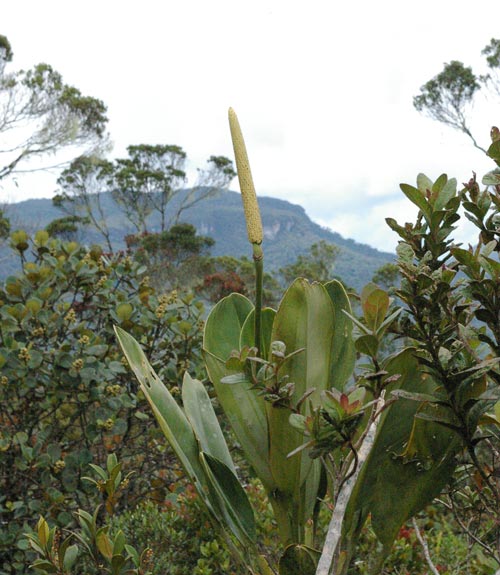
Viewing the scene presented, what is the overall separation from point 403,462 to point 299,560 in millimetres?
203

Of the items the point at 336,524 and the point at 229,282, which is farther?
the point at 229,282

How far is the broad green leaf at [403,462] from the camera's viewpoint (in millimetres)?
901

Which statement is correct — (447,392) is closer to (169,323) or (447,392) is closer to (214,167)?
(169,323)

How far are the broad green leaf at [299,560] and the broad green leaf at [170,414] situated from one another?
0.60 ft

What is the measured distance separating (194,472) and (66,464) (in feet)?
3.67

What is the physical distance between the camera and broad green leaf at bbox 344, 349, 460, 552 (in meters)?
0.90

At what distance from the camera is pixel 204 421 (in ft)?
3.65

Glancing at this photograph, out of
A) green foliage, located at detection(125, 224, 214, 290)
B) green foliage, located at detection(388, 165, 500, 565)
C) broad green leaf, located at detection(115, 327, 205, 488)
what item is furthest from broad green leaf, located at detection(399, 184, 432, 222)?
green foliage, located at detection(125, 224, 214, 290)

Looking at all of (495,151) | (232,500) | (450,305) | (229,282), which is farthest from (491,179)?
(229,282)

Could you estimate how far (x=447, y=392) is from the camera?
0.82 meters

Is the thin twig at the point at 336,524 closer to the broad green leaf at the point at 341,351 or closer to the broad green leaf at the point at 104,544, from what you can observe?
the broad green leaf at the point at 341,351

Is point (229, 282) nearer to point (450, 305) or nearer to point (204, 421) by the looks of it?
point (204, 421)

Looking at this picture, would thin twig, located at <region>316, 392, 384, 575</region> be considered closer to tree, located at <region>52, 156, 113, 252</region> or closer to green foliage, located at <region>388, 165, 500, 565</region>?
green foliage, located at <region>388, 165, 500, 565</region>

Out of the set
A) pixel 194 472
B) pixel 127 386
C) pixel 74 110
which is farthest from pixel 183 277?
pixel 194 472
